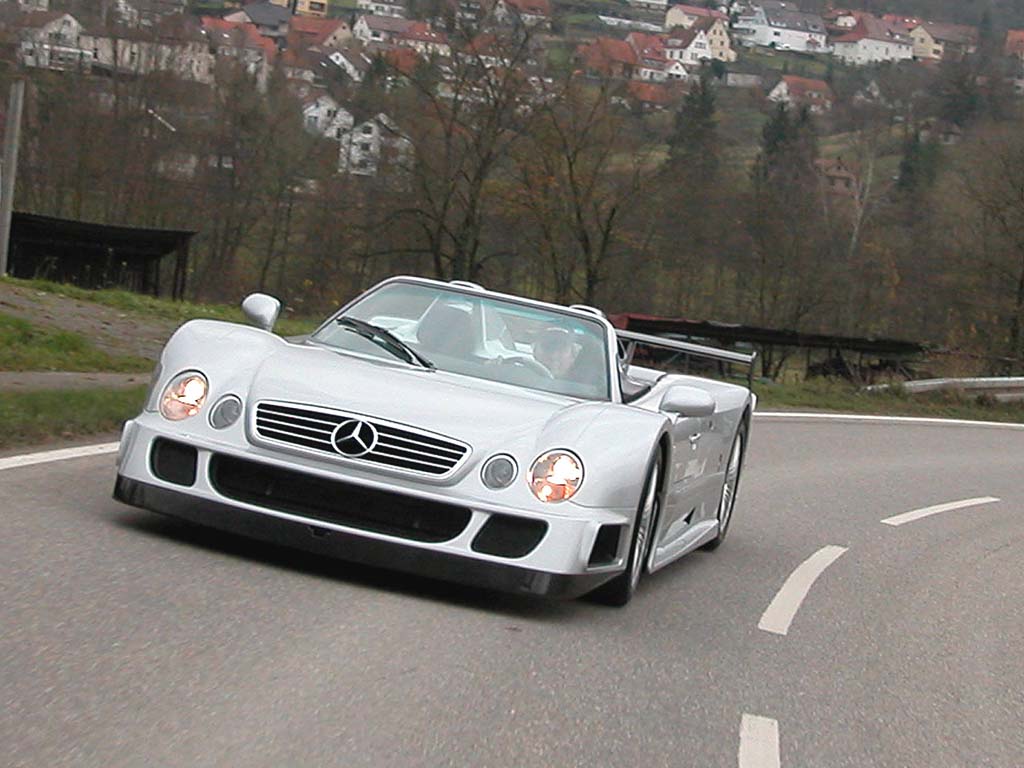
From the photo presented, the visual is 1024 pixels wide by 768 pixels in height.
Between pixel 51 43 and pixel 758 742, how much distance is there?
2090 inches

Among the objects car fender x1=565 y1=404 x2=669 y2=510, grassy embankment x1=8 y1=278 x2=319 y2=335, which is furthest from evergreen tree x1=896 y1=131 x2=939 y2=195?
car fender x1=565 y1=404 x2=669 y2=510

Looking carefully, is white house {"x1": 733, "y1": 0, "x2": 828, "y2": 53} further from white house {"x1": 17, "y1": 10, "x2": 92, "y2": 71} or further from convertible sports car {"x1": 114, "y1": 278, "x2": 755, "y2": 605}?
convertible sports car {"x1": 114, "y1": 278, "x2": 755, "y2": 605}

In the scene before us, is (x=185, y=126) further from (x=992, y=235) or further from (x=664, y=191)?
(x=992, y=235)

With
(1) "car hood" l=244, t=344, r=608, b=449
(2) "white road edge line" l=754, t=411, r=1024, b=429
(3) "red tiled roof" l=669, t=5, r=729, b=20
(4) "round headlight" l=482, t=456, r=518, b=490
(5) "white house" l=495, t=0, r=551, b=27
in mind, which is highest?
(3) "red tiled roof" l=669, t=5, r=729, b=20

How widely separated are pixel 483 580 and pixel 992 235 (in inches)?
1671

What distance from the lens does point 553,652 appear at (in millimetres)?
6051

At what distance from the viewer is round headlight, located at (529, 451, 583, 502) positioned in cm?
636

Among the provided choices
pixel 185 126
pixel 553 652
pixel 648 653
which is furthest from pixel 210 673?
pixel 185 126

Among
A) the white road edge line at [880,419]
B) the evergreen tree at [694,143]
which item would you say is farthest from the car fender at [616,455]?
the evergreen tree at [694,143]

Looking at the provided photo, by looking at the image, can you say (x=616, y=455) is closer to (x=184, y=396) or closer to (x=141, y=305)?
(x=184, y=396)

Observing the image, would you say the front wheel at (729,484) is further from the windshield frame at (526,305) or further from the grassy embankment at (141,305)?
the grassy embankment at (141,305)

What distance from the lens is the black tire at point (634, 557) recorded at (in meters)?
6.92

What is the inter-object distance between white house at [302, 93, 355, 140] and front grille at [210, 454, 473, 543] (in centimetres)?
4425

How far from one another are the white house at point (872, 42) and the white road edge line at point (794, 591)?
157463 millimetres
